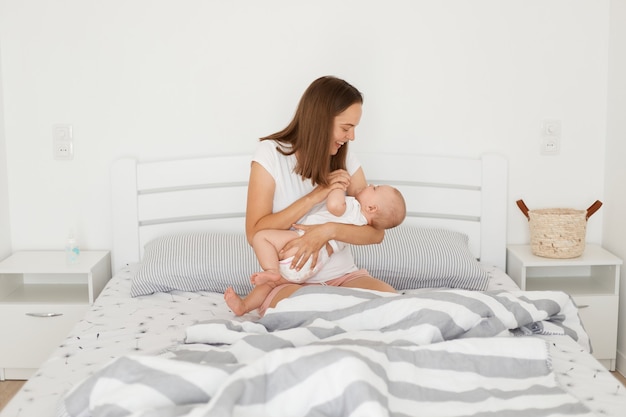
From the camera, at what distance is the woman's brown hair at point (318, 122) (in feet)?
7.94

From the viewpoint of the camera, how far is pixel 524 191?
132 inches

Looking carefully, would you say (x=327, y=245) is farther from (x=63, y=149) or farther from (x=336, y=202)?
(x=63, y=149)

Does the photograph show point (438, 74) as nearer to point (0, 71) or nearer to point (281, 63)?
point (281, 63)

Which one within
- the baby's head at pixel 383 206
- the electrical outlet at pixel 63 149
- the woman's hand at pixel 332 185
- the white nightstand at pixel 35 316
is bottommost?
the white nightstand at pixel 35 316

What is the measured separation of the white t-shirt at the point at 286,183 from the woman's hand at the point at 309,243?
0.32 ft

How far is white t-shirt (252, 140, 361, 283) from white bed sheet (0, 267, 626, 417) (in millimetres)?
299

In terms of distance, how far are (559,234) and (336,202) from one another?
3.73ft

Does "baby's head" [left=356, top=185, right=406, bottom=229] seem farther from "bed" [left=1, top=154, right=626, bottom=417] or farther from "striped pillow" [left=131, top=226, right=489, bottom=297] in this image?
"striped pillow" [left=131, top=226, right=489, bottom=297]

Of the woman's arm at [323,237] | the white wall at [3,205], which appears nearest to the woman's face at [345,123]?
the woman's arm at [323,237]

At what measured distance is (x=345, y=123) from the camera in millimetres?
2447

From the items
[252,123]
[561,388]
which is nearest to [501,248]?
[252,123]

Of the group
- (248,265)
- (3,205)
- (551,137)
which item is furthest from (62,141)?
(551,137)

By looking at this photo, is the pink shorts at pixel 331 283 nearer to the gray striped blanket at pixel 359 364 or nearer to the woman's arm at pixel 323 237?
the woman's arm at pixel 323 237

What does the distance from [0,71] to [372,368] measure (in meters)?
2.30
